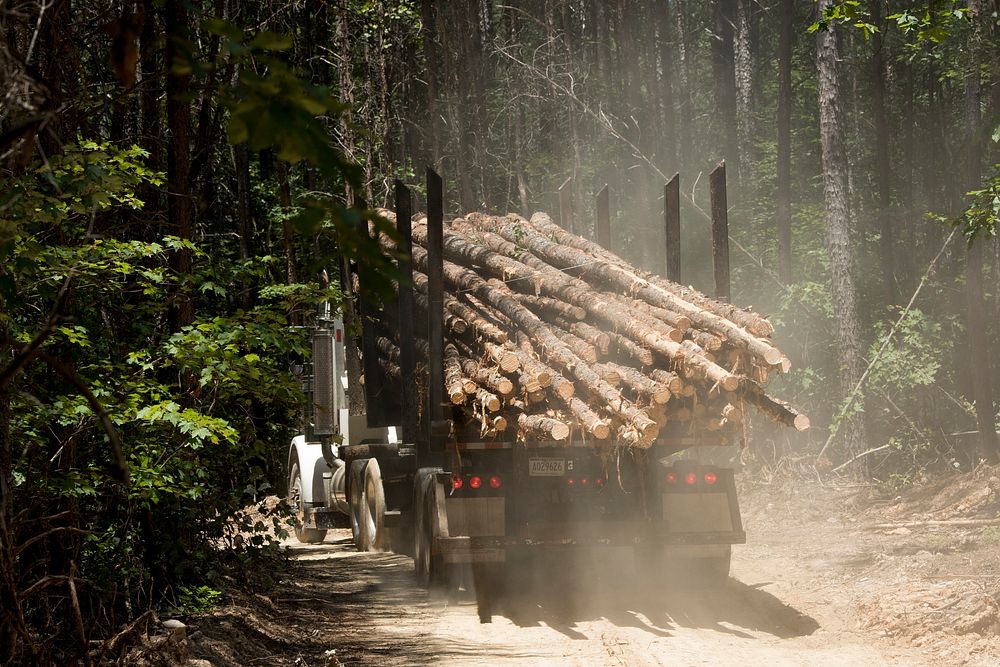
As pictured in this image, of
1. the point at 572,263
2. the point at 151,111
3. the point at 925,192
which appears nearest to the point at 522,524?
the point at 572,263

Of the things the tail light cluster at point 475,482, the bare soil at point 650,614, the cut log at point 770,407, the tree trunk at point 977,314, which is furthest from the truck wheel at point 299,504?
the tree trunk at point 977,314

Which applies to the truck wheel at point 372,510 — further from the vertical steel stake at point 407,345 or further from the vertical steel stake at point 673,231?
the vertical steel stake at point 673,231

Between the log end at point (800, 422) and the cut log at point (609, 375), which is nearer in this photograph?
the log end at point (800, 422)

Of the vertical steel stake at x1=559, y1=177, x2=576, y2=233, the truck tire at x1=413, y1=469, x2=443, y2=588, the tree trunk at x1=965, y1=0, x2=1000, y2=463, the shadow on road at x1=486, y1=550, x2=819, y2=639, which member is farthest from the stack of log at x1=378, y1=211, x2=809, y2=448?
the tree trunk at x1=965, y1=0, x2=1000, y2=463

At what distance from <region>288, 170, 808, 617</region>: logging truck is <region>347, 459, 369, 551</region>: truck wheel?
6.75 feet

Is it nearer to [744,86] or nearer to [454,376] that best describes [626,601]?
[454,376]

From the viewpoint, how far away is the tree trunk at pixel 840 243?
67.1 feet

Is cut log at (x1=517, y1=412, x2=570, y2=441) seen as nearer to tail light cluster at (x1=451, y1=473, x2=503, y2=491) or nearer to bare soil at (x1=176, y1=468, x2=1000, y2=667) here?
tail light cluster at (x1=451, y1=473, x2=503, y2=491)

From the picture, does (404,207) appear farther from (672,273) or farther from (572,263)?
(672,273)

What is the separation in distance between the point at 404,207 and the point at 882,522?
9629 millimetres

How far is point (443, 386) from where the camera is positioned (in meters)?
10.1

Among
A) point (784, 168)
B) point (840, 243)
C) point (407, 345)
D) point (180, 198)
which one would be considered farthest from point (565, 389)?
point (784, 168)

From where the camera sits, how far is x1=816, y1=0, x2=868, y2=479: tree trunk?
2044 centimetres

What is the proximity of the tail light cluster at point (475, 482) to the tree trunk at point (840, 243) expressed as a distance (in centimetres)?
1160
